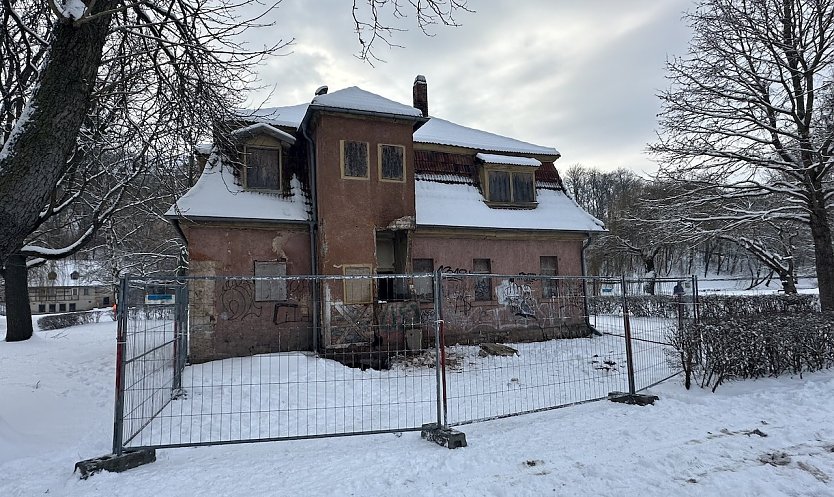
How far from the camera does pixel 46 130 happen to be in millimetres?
5316

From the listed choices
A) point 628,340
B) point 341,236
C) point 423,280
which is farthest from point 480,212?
point 628,340

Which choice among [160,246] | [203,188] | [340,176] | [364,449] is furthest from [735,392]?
[160,246]

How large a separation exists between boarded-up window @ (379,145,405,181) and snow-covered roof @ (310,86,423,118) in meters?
1.05

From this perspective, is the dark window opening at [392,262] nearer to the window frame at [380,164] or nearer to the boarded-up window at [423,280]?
the boarded-up window at [423,280]

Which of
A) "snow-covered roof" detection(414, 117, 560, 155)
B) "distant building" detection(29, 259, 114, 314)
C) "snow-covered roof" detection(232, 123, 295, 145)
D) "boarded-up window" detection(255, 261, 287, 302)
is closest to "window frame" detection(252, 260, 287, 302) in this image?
"boarded-up window" detection(255, 261, 287, 302)

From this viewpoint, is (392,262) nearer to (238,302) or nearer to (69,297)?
(238,302)

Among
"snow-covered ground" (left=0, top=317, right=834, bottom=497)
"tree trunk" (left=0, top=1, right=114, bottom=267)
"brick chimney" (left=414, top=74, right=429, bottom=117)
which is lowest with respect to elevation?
"snow-covered ground" (left=0, top=317, right=834, bottom=497)

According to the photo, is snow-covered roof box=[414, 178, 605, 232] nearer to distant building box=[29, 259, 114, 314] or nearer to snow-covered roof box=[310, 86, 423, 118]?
snow-covered roof box=[310, 86, 423, 118]

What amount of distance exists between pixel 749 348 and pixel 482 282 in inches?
335

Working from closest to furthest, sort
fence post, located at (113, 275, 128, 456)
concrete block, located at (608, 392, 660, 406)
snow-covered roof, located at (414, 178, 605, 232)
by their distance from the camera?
fence post, located at (113, 275, 128, 456), concrete block, located at (608, 392, 660, 406), snow-covered roof, located at (414, 178, 605, 232)

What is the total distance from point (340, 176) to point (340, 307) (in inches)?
147

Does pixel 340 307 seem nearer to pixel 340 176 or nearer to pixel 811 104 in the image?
pixel 340 176

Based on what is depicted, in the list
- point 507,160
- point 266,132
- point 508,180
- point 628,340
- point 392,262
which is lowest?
point 628,340

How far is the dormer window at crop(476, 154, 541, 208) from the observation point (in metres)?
17.7
